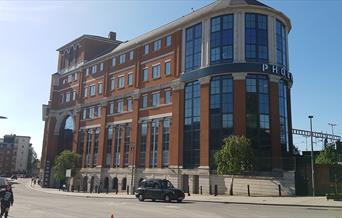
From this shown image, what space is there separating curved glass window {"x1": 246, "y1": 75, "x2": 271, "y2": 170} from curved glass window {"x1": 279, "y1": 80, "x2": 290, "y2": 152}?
214 cm

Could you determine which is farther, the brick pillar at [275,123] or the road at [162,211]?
the brick pillar at [275,123]

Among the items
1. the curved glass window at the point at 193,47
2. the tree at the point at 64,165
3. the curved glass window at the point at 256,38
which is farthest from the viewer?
the tree at the point at 64,165

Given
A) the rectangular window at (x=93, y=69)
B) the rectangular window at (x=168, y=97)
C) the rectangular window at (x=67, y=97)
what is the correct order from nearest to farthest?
the rectangular window at (x=168, y=97) → the rectangular window at (x=93, y=69) → the rectangular window at (x=67, y=97)

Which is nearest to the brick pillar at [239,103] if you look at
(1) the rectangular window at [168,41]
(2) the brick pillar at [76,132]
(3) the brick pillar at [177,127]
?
(3) the brick pillar at [177,127]

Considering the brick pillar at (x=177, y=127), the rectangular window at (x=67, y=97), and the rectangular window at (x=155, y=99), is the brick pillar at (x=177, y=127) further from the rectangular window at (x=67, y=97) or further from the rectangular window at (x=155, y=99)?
the rectangular window at (x=67, y=97)

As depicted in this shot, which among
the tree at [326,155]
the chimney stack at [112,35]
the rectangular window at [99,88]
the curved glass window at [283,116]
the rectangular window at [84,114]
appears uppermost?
the chimney stack at [112,35]

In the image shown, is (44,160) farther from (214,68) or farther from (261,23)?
(261,23)

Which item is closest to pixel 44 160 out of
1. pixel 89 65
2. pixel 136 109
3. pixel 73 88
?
pixel 73 88

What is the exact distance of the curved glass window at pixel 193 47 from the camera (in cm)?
5165

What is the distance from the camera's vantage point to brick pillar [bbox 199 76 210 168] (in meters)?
47.8

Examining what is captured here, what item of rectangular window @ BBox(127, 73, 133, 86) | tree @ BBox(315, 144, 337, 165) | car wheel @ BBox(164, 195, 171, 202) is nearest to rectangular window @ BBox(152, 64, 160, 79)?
rectangular window @ BBox(127, 73, 133, 86)

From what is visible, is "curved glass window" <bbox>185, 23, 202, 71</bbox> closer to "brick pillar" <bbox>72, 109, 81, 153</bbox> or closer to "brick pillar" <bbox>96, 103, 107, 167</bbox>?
"brick pillar" <bbox>96, 103, 107, 167</bbox>

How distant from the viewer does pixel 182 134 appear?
170 ft

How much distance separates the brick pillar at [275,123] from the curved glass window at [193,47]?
9.94m
